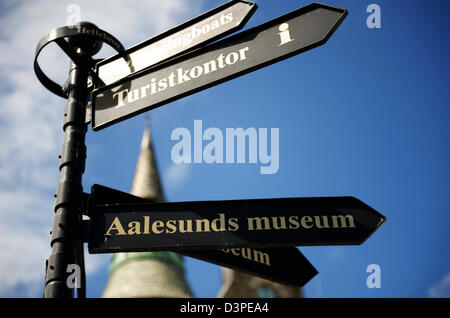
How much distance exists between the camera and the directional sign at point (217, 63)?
150 inches

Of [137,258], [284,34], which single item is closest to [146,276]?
[137,258]

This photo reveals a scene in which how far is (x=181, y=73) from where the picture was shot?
13.2 ft

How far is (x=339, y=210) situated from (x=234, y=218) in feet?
2.39

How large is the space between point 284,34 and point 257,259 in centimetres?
168

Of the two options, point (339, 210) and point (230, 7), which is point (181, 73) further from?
point (339, 210)

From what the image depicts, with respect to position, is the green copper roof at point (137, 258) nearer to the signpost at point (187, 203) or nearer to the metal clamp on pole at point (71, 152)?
the metal clamp on pole at point (71, 152)

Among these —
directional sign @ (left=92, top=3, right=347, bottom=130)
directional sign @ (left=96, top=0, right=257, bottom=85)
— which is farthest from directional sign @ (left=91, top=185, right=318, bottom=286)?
directional sign @ (left=96, top=0, right=257, bottom=85)

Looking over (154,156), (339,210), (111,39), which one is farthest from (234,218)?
(154,156)

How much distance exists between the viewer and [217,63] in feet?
13.0

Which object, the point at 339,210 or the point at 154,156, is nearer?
the point at 339,210

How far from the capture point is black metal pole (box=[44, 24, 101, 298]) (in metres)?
3.30

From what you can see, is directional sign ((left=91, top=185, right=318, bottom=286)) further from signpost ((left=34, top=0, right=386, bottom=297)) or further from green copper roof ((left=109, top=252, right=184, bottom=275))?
green copper roof ((left=109, top=252, right=184, bottom=275))

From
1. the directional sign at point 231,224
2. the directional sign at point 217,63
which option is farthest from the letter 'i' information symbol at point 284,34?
the directional sign at point 231,224
